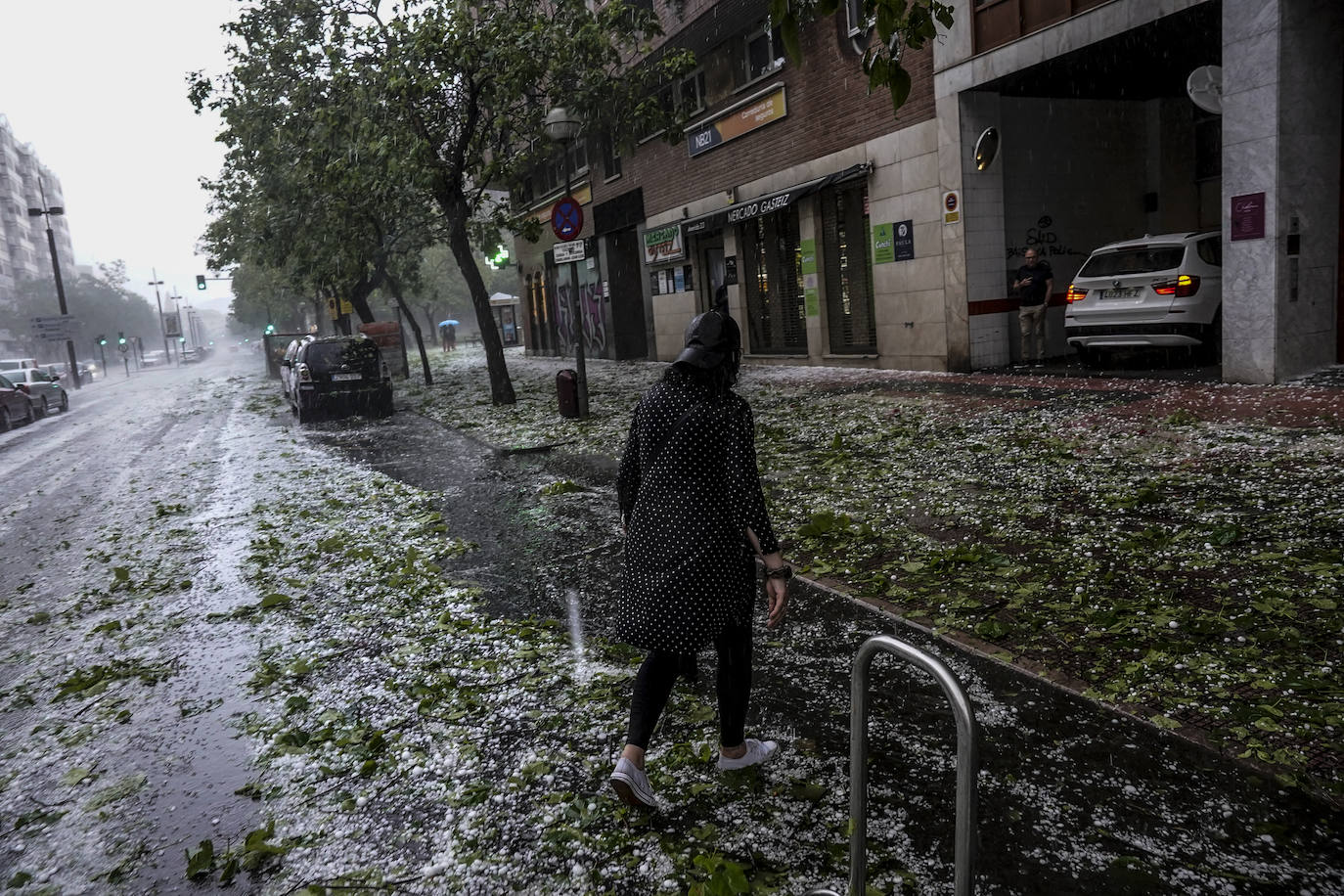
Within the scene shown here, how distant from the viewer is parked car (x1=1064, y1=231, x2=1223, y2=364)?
11961 mm

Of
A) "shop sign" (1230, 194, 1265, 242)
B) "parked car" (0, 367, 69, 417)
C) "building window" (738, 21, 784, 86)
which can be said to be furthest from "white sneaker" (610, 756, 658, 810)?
"parked car" (0, 367, 69, 417)

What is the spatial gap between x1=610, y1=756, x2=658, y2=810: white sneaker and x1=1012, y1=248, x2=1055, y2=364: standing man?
13.6 metres

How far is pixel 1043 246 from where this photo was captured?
1619 cm

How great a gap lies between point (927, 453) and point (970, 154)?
8.30 m

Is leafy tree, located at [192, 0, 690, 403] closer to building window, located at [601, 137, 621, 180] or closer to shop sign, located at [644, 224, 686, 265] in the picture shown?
shop sign, located at [644, 224, 686, 265]

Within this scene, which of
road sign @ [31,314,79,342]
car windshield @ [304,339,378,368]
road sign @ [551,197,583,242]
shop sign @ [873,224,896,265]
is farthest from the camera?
road sign @ [31,314,79,342]

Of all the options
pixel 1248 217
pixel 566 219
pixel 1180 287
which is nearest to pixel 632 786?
pixel 1248 217

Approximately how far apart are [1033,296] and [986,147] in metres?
2.67

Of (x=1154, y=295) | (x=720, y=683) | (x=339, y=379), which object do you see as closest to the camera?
(x=720, y=683)

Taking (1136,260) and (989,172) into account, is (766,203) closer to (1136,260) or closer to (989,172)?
(989,172)

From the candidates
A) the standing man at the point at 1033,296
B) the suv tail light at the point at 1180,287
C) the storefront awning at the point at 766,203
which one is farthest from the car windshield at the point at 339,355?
the suv tail light at the point at 1180,287

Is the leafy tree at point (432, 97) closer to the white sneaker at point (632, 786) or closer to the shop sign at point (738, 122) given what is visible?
the shop sign at point (738, 122)

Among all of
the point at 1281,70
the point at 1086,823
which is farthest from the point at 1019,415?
the point at 1086,823

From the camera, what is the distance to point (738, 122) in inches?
818
